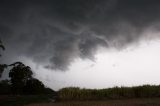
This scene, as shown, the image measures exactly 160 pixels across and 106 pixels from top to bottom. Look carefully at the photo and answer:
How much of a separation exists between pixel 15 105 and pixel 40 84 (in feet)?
96.3

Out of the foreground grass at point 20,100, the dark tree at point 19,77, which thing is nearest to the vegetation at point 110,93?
the foreground grass at point 20,100

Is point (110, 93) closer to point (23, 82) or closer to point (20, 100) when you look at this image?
point (20, 100)

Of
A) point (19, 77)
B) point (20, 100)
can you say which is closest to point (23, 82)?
point (19, 77)

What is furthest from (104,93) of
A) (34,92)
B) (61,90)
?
(34,92)

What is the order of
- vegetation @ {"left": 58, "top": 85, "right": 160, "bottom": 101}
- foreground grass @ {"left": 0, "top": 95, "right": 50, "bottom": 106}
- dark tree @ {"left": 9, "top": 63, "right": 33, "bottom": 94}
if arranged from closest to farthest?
foreground grass @ {"left": 0, "top": 95, "right": 50, "bottom": 106}
vegetation @ {"left": 58, "top": 85, "right": 160, "bottom": 101}
dark tree @ {"left": 9, "top": 63, "right": 33, "bottom": 94}

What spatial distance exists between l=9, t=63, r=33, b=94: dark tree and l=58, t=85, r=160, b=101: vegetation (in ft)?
67.8

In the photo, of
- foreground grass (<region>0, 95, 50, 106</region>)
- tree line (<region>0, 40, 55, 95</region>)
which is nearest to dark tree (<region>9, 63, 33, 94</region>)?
tree line (<region>0, 40, 55, 95</region>)

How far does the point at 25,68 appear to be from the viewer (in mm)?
57656

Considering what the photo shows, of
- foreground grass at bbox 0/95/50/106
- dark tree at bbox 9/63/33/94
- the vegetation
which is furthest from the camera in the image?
dark tree at bbox 9/63/33/94

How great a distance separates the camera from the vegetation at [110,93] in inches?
1468

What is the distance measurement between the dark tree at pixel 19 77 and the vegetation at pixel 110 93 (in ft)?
67.8

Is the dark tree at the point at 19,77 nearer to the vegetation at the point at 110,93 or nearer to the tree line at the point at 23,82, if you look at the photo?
the tree line at the point at 23,82

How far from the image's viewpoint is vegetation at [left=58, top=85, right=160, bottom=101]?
37281 mm

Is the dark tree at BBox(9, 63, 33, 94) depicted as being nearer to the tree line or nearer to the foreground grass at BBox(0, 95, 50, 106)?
the tree line
